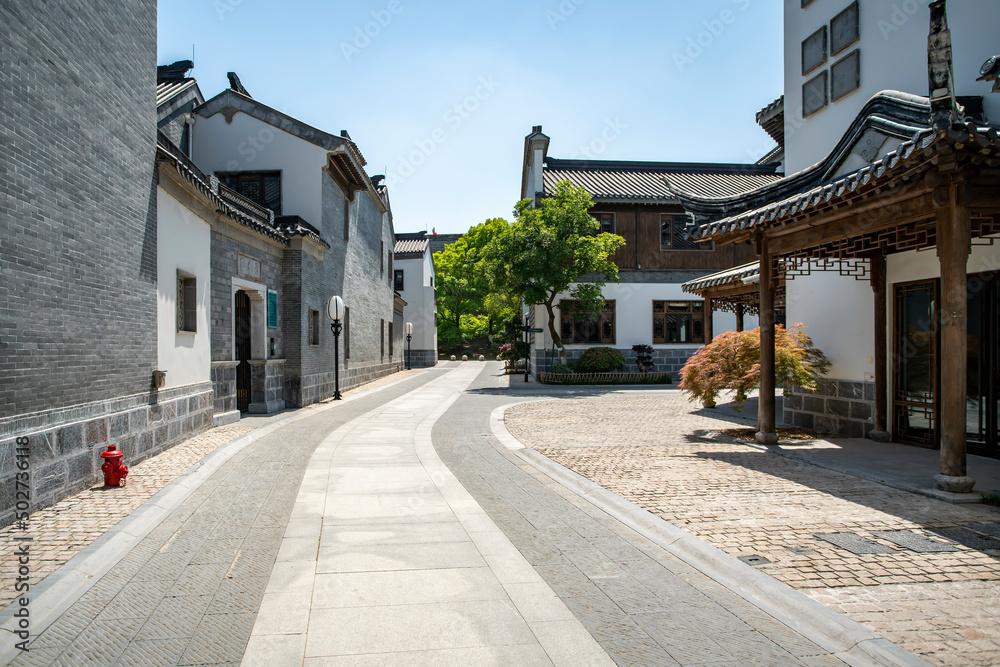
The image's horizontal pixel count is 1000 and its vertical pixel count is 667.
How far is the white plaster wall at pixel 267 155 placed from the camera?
17.1m

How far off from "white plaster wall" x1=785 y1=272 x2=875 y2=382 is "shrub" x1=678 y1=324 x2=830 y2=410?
0.24 meters

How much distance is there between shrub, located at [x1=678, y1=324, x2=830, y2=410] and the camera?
10203 mm

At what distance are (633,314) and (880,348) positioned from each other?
1557cm

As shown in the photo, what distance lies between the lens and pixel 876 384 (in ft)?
31.3

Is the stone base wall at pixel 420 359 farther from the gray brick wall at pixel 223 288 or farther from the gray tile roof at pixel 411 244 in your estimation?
the gray brick wall at pixel 223 288

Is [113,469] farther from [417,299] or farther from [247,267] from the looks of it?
[417,299]

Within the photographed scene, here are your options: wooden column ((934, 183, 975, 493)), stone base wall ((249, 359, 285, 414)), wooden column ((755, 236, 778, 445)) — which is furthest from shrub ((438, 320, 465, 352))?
wooden column ((934, 183, 975, 493))

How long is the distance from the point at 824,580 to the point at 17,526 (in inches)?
248

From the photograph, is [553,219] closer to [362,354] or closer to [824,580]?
[362,354]

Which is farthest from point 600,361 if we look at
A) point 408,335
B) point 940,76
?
point 940,76

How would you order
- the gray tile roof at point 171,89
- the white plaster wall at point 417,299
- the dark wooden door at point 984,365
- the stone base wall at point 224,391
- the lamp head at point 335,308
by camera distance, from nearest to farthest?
the dark wooden door at point 984,365 < the stone base wall at point 224,391 < the gray tile roof at point 171,89 < the lamp head at point 335,308 < the white plaster wall at point 417,299

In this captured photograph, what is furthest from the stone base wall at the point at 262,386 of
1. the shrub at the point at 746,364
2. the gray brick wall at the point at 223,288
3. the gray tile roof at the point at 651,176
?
Result: the gray tile roof at the point at 651,176

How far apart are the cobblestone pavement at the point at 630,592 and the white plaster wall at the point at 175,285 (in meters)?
5.19

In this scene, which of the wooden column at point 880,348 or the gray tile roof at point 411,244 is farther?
the gray tile roof at point 411,244
